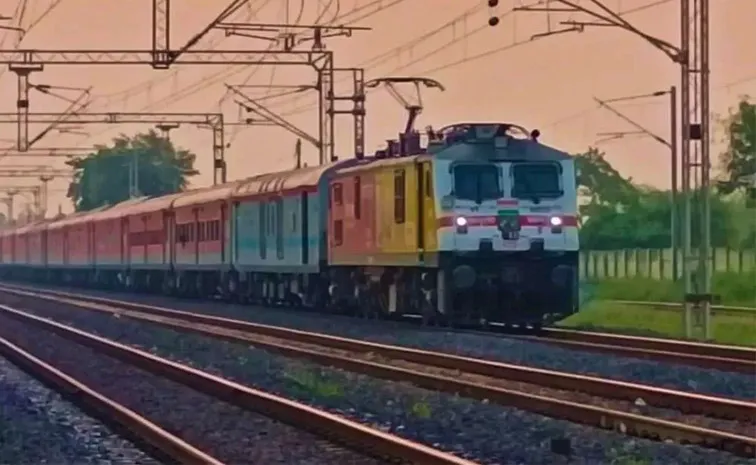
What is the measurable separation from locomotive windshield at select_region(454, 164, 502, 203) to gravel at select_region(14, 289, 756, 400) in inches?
85.2

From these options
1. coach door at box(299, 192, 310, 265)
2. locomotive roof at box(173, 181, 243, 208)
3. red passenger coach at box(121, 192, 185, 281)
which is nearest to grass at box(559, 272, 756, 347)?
coach door at box(299, 192, 310, 265)

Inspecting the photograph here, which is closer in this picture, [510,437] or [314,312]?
[510,437]

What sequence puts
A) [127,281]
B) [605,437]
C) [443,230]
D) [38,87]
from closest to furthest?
1. [605,437]
2. [443,230]
3. [38,87]
4. [127,281]

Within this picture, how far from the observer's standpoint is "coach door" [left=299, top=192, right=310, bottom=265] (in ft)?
105

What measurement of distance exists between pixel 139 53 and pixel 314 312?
6.29 m

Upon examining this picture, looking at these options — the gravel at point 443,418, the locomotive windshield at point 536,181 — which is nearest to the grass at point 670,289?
the locomotive windshield at point 536,181

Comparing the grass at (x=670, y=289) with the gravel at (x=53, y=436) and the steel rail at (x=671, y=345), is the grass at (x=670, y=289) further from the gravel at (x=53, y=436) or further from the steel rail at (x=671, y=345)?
the gravel at (x=53, y=436)

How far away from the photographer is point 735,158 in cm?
5878

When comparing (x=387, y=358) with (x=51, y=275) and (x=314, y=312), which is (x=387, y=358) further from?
(x=51, y=275)

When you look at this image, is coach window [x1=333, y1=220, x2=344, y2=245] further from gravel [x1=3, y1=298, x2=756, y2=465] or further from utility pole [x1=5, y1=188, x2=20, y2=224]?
utility pole [x1=5, y1=188, x2=20, y2=224]

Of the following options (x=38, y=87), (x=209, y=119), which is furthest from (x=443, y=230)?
(x=209, y=119)

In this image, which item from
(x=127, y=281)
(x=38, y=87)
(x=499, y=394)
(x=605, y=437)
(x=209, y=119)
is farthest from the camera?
(x=127, y=281)

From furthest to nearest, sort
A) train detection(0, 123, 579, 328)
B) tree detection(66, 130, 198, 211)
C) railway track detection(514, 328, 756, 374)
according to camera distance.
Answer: tree detection(66, 130, 198, 211) < train detection(0, 123, 579, 328) < railway track detection(514, 328, 756, 374)

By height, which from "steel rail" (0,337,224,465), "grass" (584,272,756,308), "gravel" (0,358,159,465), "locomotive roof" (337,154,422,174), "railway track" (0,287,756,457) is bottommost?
"gravel" (0,358,159,465)
